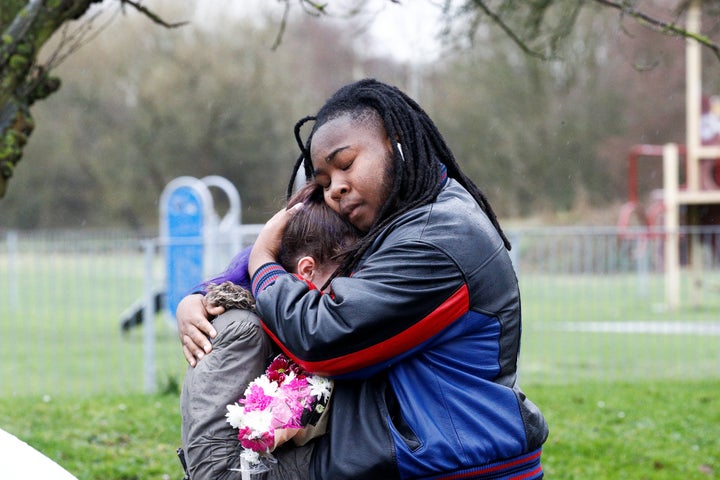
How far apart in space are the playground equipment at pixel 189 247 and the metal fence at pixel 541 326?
23cm

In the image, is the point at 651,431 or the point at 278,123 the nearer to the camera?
the point at 651,431

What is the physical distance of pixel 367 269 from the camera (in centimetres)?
236

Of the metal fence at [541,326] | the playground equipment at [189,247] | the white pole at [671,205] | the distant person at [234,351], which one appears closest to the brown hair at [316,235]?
the distant person at [234,351]

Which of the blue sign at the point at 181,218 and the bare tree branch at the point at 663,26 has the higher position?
the bare tree branch at the point at 663,26

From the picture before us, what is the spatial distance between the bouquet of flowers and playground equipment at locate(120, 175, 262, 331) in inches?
321

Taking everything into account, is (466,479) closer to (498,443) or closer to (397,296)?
(498,443)

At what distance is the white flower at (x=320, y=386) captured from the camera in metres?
2.41

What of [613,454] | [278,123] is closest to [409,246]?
[613,454]

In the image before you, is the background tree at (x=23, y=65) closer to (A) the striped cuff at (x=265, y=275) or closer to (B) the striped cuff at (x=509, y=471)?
(A) the striped cuff at (x=265, y=275)

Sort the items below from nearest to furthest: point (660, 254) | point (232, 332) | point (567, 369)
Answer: point (232, 332)
point (567, 369)
point (660, 254)

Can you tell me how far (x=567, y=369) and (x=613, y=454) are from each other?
14.8 feet

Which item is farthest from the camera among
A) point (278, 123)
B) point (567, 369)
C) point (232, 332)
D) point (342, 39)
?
point (342, 39)

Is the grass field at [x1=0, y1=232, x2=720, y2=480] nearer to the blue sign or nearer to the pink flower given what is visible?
the blue sign

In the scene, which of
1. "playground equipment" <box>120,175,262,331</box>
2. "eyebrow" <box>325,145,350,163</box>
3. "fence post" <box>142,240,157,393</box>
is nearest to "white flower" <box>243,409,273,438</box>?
"eyebrow" <box>325,145,350,163</box>
